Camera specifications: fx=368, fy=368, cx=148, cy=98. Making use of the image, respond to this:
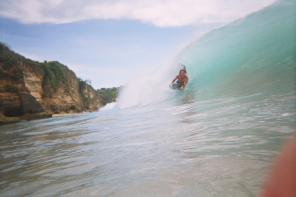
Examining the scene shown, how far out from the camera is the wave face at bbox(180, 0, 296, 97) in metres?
14.2

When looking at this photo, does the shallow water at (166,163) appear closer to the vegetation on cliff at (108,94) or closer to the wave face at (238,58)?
the wave face at (238,58)

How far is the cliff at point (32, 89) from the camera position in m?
30.7

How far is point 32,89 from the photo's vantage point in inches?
1369

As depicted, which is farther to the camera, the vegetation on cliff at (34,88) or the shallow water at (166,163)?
the vegetation on cliff at (34,88)

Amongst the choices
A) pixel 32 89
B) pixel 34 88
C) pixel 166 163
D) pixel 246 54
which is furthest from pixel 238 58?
pixel 34 88

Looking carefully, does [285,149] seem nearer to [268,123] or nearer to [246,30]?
[268,123]

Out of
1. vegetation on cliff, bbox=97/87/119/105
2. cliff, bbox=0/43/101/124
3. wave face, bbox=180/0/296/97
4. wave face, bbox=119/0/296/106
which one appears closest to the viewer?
wave face, bbox=180/0/296/97

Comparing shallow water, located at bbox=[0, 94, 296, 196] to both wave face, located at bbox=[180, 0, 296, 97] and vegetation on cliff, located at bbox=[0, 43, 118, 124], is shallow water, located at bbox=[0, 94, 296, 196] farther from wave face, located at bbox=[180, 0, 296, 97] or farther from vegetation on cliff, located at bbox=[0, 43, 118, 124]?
vegetation on cliff, located at bbox=[0, 43, 118, 124]

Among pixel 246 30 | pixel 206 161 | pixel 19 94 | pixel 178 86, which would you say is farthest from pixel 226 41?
pixel 206 161

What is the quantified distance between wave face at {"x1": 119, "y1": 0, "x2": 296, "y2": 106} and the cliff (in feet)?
32.6

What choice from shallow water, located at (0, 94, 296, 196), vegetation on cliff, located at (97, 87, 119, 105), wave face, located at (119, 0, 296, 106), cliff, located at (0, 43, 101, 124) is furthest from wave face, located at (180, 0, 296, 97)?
vegetation on cliff, located at (97, 87, 119, 105)

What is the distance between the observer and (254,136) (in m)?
4.48

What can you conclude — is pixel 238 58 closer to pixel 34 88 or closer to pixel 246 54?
pixel 246 54

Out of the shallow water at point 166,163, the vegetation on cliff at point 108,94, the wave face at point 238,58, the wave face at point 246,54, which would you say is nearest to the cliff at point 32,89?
the wave face at point 238,58
